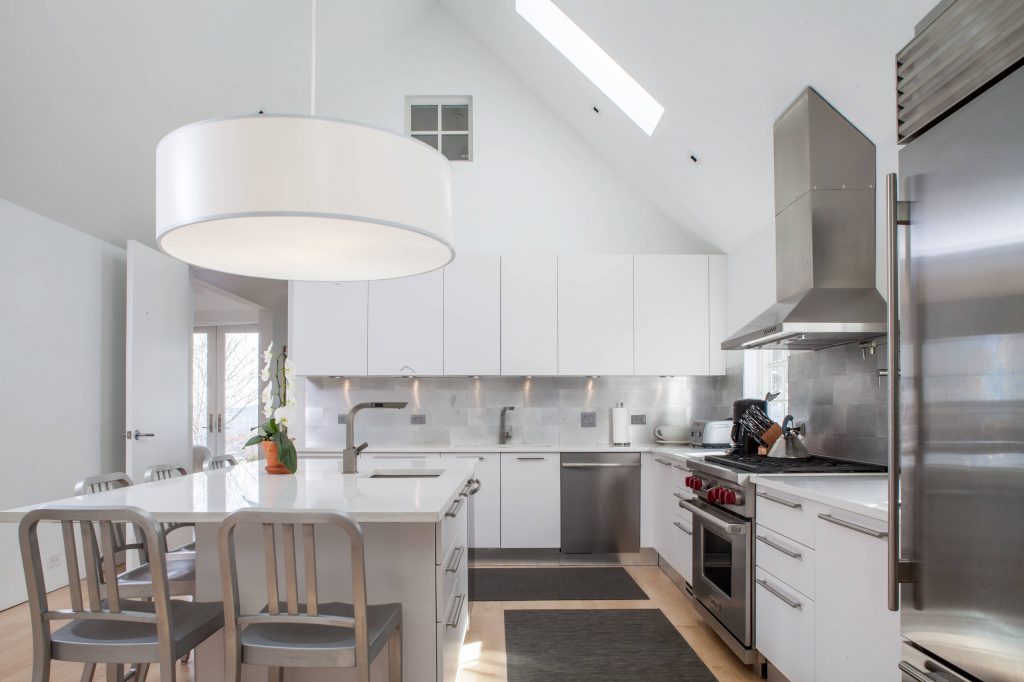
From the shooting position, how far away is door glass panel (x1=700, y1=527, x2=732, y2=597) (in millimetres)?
2969

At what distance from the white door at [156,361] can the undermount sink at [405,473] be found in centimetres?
234

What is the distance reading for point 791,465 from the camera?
2949 millimetres

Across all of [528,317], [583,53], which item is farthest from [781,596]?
[583,53]

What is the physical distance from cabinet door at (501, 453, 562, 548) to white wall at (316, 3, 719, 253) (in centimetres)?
179

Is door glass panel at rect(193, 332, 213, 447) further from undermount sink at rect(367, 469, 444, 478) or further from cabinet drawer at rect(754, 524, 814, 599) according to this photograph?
cabinet drawer at rect(754, 524, 814, 599)

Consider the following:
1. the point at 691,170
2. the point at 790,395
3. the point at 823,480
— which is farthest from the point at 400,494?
the point at 691,170

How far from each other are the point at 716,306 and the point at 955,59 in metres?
3.74

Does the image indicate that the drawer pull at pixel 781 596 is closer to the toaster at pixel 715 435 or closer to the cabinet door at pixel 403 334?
the toaster at pixel 715 435

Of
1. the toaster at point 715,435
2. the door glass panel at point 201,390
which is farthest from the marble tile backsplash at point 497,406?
the door glass panel at point 201,390

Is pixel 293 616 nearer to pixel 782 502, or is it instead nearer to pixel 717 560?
pixel 782 502

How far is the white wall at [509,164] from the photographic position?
513 centimetres

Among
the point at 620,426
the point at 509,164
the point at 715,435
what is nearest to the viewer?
the point at 715,435

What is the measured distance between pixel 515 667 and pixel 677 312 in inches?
114

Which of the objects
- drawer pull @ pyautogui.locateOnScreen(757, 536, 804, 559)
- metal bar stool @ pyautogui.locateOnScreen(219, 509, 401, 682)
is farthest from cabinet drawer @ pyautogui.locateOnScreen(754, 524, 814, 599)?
metal bar stool @ pyautogui.locateOnScreen(219, 509, 401, 682)
